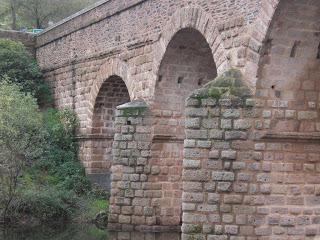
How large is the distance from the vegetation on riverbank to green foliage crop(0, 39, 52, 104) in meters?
2.96

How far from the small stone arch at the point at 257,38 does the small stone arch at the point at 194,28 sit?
724 millimetres

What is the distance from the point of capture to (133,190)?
1370 centimetres

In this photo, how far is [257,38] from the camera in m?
9.65

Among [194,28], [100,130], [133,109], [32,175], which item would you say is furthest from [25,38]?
[194,28]

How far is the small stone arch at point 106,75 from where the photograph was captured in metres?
15.7

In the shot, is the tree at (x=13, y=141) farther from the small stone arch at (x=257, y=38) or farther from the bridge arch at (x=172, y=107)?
the small stone arch at (x=257, y=38)

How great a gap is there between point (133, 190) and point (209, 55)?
3.46 meters

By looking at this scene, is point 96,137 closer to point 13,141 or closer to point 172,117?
point 13,141

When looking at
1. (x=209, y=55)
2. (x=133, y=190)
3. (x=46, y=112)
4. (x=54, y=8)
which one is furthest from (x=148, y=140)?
(x=54, y=8)

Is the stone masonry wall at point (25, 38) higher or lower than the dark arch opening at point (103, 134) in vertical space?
higher

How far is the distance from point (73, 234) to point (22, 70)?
908 centimetres

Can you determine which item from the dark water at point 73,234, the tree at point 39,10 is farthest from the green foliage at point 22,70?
the tree at point 39,10

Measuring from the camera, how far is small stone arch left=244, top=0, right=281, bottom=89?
9406 mm

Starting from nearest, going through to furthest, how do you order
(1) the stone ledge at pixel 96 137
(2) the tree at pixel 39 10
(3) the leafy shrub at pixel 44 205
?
(3) the leafy shrub at pixel 44 205 → (1) the stone ledge at pixel 96 137 → (2) the tree at pixel 39 10
